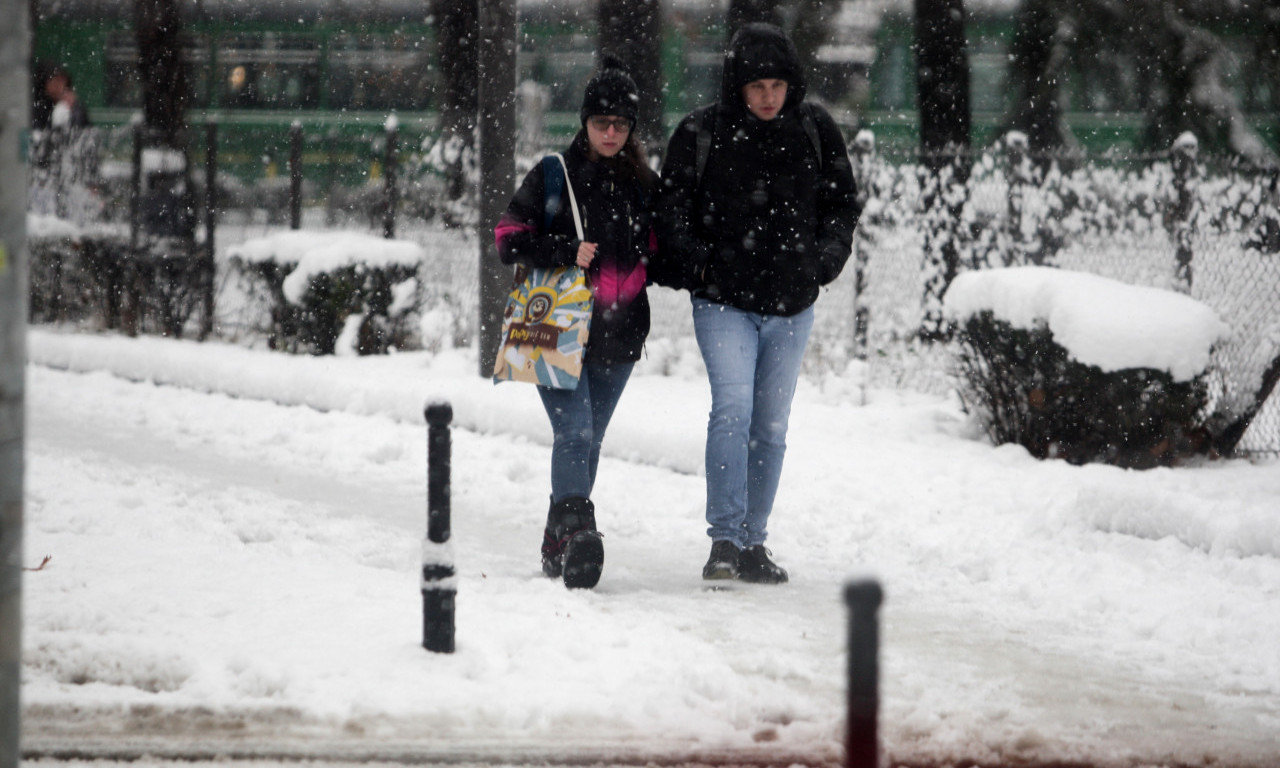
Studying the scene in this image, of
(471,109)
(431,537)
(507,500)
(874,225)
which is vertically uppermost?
(471,109)

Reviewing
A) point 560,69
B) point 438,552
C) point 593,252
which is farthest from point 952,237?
point 560,69

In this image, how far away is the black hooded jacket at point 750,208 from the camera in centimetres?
525

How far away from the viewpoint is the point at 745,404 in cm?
532

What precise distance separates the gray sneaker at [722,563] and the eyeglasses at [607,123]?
1.63 metres

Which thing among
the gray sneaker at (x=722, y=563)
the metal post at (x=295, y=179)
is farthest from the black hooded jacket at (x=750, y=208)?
the metal post at (x=295, y=179)

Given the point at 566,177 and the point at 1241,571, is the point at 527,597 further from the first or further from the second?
the point at 1241,571

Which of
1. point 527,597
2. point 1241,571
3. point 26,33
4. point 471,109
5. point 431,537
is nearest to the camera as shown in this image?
point 26,33

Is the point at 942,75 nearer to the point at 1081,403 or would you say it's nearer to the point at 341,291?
the point at 341,291

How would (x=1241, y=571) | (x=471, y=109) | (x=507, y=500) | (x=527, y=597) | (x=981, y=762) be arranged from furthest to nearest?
(x=471, y=109), (x=507, y=500), (x=1241, y=571), (x=527, y=597), (x=981, y=762)

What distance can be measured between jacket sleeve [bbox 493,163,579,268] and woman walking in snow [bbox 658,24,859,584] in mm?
415

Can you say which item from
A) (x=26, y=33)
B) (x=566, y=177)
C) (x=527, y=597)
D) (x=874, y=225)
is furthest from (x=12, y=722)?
(x=874, y=225)

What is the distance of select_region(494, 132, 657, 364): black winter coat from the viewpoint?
513 centimetres

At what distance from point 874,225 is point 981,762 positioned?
25.2ft

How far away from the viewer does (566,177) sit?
5.19m
